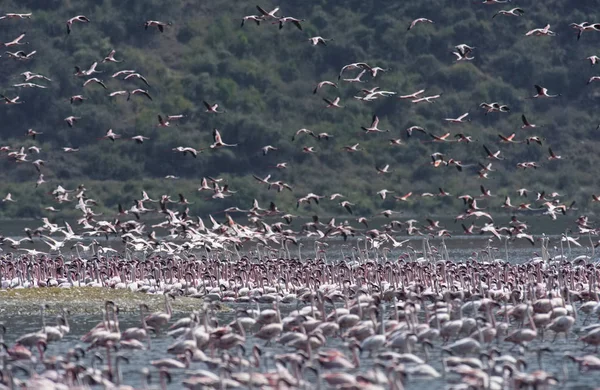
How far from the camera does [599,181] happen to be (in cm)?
11100

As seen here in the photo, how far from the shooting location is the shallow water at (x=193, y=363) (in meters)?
26.3

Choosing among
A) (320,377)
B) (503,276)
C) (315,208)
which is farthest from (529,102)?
(320,377)

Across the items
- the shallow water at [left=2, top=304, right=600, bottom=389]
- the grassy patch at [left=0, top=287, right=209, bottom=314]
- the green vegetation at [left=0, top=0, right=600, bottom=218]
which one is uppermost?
the green vegetation at [left=0, top=0, right=600, bottom=218]

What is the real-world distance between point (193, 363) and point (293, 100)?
9579cm

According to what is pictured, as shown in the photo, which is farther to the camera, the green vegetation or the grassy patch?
the green vegetation

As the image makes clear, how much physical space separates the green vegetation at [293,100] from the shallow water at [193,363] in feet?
218

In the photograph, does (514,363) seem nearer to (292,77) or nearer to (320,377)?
(320,377)

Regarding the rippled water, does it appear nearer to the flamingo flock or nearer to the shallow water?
the shallow water

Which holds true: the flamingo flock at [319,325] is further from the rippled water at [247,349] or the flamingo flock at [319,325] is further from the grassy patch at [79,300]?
the grassy patch at [79,300]

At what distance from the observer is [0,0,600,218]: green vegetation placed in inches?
4345

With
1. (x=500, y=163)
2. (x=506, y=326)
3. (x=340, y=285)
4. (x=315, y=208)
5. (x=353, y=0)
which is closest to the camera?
(x=506, y=326)

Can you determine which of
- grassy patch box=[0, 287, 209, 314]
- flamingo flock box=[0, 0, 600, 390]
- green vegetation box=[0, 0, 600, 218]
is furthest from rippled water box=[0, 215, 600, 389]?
green vegetation box=[0, 0, 600, 218]

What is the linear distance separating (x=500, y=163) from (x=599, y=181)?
783cm

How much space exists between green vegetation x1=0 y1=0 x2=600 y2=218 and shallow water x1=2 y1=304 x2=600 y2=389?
218ft
